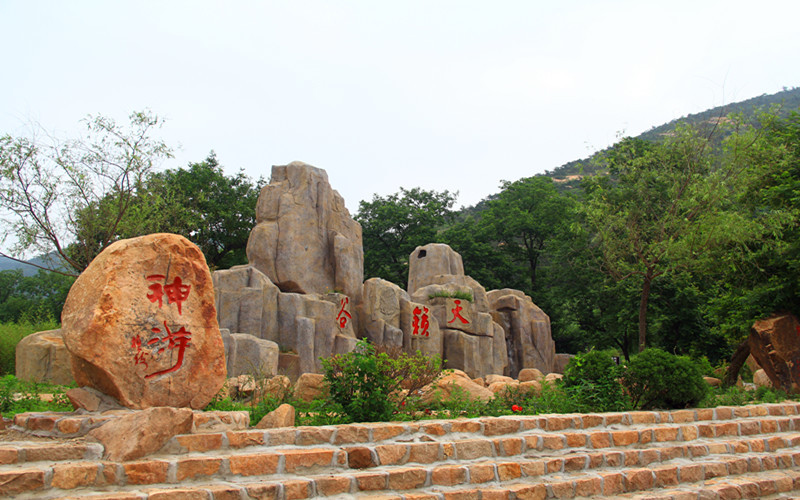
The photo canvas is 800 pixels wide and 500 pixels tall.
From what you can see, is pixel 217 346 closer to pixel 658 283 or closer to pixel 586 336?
pixel 658 283

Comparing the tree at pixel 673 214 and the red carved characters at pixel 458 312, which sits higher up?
the tree at pixel 673 214

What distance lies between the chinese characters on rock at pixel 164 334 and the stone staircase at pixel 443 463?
1.35 m

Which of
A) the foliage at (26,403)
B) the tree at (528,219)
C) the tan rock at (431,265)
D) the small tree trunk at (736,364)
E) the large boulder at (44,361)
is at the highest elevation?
the tree at (528,219)

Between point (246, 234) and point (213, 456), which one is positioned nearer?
point (213, 456)

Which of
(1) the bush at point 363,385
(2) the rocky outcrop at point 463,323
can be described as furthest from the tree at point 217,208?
(1) the bush at point 363,385

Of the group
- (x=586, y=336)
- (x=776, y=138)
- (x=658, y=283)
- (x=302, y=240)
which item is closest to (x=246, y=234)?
(x=302, y=240)

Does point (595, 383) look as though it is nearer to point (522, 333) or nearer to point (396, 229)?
point (522, 333)

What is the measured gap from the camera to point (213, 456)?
530 cm

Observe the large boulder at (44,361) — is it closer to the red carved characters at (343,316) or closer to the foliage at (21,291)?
the red carved characters at (343,316)

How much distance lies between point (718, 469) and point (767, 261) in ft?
26.4

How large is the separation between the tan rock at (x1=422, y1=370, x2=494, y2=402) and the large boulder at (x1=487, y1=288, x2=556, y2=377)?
1375 centimetres

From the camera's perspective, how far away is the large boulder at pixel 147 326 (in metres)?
6.24

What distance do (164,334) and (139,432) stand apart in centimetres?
173

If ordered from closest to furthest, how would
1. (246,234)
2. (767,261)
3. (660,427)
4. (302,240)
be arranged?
(660,427) < (767,261) < (302,240) < (246,234)
